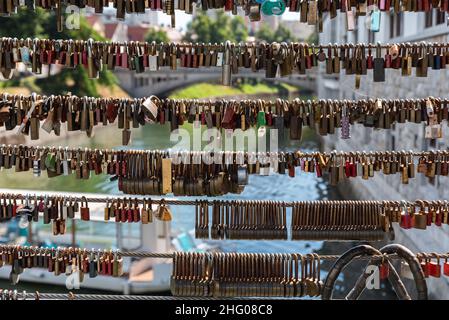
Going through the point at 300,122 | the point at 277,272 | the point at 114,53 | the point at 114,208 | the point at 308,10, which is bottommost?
the point at 277,272

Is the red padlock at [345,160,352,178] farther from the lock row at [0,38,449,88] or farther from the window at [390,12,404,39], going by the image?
the window at [390,12,404,39]

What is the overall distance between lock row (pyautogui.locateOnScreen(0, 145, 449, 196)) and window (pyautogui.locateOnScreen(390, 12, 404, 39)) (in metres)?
12.2

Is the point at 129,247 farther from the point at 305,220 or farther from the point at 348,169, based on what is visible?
the point at 348,169

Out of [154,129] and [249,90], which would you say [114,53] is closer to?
[154,129]

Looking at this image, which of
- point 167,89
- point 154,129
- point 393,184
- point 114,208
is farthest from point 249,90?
point 114,208

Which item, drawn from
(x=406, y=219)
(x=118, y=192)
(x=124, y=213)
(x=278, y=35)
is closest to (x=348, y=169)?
(x=406, y=219)

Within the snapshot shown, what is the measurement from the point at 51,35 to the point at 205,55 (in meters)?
37.2

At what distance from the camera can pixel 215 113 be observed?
4.73 metres

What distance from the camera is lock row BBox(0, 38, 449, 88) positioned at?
4570 millimetres

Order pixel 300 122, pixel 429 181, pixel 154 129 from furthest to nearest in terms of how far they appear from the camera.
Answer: pixel 154 129 → pixel 429 181 → pixel 300 122

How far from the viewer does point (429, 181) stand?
12.2 m

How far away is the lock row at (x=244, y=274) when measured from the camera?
4766 millimetres

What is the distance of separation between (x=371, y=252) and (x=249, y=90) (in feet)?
202

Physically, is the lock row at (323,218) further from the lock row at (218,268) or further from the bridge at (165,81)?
the bridge at (165,81)
